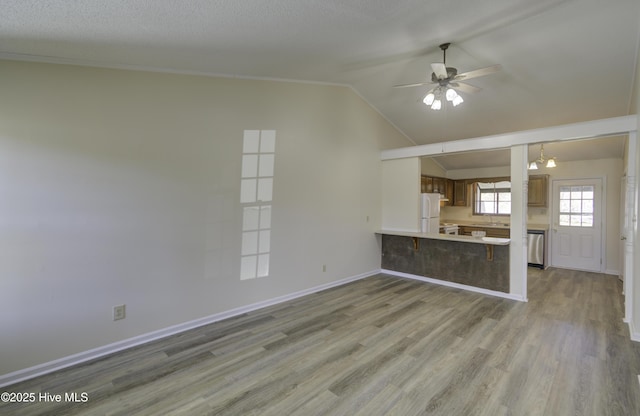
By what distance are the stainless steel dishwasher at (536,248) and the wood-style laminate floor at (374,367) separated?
2.51 m

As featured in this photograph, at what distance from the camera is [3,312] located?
2.23 m

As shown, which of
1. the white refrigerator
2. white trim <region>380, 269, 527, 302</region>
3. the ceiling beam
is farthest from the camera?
the white refrigerator

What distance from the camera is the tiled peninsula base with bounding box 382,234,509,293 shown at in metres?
4.36

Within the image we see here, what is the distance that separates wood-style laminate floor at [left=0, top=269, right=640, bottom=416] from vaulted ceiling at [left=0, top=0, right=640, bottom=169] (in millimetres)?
2597

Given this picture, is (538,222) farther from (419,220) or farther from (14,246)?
(14,246)

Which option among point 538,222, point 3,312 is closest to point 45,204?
point 3,312

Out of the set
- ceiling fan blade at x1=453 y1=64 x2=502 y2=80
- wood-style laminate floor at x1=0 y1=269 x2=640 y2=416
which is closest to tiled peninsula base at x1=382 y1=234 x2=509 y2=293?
wood-style laminate floor at x1=0 y1=269 x2=640 y2=416

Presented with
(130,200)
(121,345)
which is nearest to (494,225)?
(130,200)

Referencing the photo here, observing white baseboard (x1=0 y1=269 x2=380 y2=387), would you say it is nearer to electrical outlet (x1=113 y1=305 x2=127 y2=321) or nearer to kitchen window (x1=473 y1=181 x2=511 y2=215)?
electrical outlet (x1=113 y1=305 x2=127 y2=321)

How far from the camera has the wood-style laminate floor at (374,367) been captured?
6.59 ft

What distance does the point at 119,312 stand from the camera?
2.74m

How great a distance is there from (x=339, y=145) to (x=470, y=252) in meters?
2.73

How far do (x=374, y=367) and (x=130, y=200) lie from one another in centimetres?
270

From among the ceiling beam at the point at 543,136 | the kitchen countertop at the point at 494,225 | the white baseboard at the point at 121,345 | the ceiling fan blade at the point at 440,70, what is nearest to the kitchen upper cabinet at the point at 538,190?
the kitchen countertop at the point at 494,225
